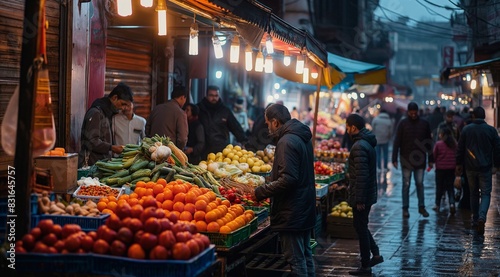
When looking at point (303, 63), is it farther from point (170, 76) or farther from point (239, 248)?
point (239, 248)

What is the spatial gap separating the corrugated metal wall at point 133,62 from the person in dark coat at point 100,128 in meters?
2.17

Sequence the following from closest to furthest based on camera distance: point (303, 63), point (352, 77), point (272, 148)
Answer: point (303, 63) → point (272, 148) → point (352, 77)

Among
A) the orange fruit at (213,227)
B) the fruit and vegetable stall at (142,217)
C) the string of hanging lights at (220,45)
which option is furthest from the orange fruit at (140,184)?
the string of hanging lights at (220,45)

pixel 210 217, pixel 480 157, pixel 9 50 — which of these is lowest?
pixel 210 217

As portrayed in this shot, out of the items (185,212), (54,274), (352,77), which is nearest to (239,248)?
(185,212)

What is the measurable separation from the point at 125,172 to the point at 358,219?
318cm

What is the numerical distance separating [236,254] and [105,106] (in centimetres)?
354

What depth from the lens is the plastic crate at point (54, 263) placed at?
5146mm

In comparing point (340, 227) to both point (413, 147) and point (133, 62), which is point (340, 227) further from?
point (133, 62)

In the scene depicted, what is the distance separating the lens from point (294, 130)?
7527 mm

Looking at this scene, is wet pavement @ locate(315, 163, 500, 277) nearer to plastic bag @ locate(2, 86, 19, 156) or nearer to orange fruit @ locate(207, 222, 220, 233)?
orange fruit @ locate(207, 222, 220, 233)

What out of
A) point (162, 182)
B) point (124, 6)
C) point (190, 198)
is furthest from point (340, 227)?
point (124, 6)

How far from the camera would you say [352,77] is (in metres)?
17.9

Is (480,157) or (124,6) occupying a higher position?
(124,6)
